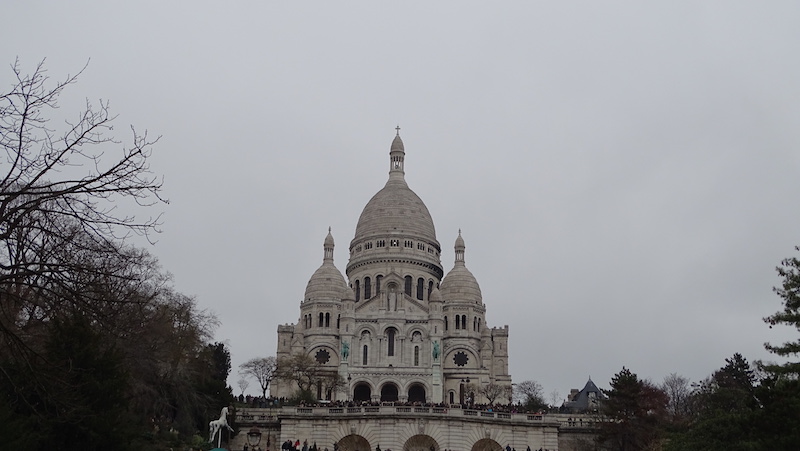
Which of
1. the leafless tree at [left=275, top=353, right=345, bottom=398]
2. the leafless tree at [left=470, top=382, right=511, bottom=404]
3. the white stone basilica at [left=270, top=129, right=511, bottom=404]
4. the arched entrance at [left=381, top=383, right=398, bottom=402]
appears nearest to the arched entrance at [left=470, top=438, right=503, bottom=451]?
the leafless tree at [left=275, top=353, right=345, bottom=398]

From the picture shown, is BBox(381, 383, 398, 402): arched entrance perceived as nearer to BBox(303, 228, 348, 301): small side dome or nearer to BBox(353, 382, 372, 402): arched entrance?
BBox(353, 382, 372, 402): arched entrance

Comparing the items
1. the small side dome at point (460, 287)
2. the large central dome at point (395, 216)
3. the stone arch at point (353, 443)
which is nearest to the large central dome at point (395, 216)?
the large central dome at point (395, 216)

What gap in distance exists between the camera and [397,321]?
95.5 metres

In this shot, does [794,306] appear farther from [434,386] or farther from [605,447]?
[434,386]

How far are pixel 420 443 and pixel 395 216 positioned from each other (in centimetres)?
5763

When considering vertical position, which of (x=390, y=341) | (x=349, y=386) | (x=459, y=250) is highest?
(x=459, y=250)

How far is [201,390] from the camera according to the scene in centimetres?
5262

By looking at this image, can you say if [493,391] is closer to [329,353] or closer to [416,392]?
Answer: [416,392]

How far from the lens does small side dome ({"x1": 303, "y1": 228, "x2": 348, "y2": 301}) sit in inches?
3991

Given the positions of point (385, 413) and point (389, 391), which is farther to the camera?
point (389, 391)

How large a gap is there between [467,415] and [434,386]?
1439 inches

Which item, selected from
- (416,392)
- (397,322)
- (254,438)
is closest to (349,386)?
(416,392)

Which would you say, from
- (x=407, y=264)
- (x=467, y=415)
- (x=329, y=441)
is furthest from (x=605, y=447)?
(x=407, y=264)

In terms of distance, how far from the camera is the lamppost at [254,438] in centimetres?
5156
